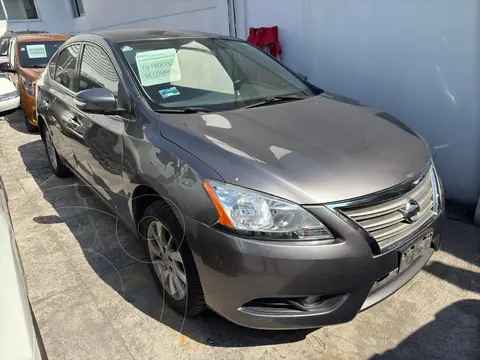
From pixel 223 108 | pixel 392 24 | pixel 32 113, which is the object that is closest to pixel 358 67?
pixel 392 24

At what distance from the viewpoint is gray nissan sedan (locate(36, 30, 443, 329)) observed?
1688mm

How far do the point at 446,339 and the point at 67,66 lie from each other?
374cm

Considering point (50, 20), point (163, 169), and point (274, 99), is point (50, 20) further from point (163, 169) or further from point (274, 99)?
point (163, 169)

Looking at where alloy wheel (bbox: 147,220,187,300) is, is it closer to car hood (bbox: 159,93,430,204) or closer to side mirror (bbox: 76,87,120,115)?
car hood (bbox: 159,93,430,204)

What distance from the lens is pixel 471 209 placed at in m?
3.46

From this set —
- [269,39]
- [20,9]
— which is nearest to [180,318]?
[269,39]

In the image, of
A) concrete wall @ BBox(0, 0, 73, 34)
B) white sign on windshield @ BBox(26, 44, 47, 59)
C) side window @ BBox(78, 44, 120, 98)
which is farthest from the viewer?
concrete wall @ BBox(0, 0, 73, 34)

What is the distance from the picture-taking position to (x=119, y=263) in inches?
112

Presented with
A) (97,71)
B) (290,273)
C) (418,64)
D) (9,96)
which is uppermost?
(97,71)

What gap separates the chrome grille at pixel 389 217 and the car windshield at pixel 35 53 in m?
6.67

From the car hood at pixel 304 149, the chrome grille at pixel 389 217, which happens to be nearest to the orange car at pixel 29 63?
the car hood at pixel 304 149

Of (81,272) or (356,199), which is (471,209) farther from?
(81,272)

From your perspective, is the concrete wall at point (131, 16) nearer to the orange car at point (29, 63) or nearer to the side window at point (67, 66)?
the orange car at point (29, 63)

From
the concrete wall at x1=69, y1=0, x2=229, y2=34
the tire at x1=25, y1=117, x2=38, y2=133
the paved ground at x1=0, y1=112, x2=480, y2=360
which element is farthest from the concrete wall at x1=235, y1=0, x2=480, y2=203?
the tire at x1=25, y1=117, x2=38, y2=133
